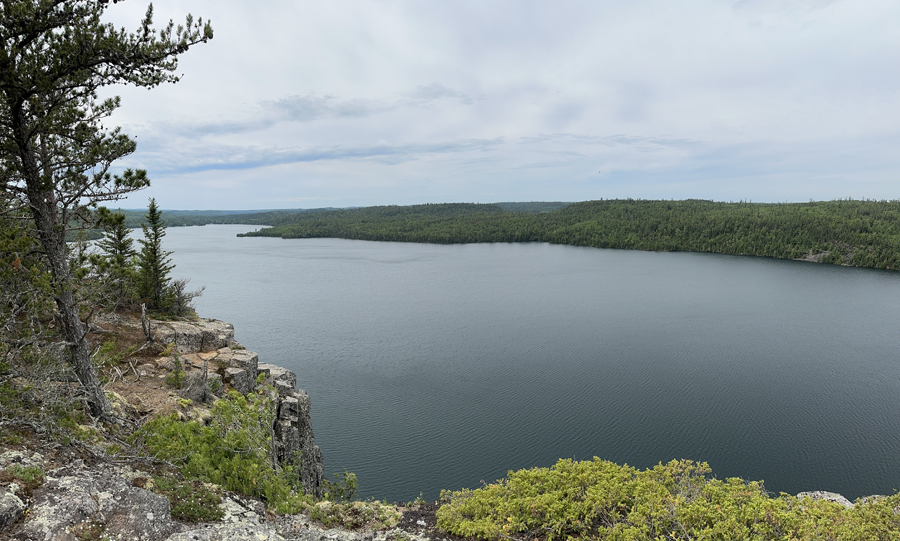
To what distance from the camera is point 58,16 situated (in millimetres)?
7969

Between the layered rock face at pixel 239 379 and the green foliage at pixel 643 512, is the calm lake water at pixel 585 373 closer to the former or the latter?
the layered rock face at pixel 239 379

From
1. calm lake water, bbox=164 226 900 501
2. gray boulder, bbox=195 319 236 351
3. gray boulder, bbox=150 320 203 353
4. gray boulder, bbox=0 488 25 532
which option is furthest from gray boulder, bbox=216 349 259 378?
gray boulder, bbox=0 488 25 532

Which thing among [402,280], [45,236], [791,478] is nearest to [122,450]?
[45,236]

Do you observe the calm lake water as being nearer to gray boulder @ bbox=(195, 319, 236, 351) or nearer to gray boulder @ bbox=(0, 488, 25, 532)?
gray boulder @ bbox=(195, 319, 236, 351)

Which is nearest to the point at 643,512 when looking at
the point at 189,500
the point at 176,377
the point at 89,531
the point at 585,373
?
the point at 189,500

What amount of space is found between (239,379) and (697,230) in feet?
506

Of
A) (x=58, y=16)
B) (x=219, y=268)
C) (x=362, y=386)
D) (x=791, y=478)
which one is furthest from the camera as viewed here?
(x=219, y=268)

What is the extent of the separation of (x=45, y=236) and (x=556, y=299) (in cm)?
5838

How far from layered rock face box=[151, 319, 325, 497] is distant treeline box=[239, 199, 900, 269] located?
128128 millimetres

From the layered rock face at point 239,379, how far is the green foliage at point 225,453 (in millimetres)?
4669

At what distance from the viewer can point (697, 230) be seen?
14225 cm

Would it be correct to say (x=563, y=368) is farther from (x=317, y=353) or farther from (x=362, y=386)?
(x=317, y=353)

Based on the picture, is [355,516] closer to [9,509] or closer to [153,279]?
[9,509]

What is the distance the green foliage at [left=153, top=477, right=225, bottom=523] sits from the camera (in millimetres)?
7520
